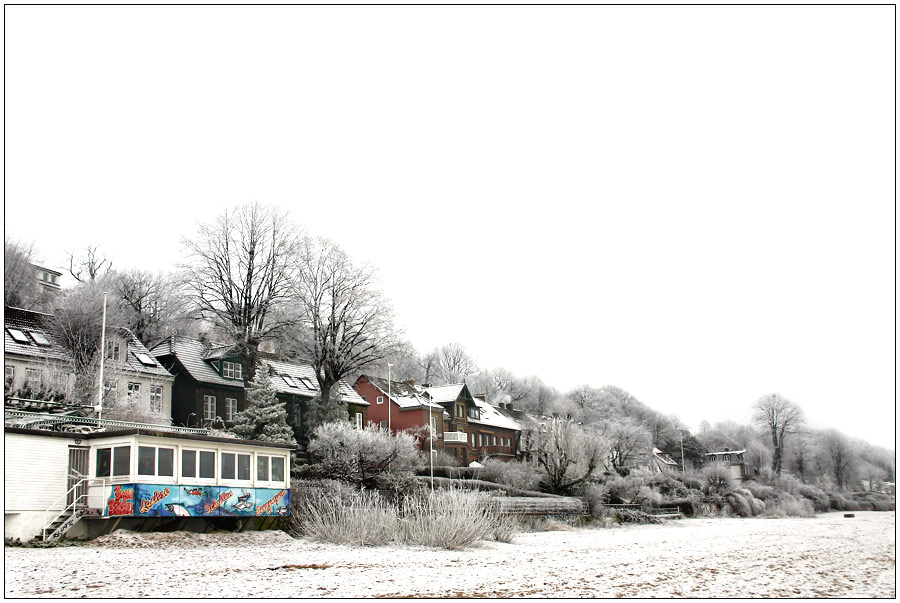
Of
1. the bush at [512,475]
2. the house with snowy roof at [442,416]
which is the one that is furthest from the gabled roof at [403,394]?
the bush at [512,475]

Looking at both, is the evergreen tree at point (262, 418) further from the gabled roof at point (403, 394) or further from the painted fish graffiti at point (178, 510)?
the gabled roof at point (403, 394)

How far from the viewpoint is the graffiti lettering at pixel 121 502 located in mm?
19141

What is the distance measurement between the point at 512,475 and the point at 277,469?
74.9ft

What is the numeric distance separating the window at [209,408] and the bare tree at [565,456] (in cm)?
1983

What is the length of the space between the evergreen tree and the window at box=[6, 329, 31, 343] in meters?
11.2

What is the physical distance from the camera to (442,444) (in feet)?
188

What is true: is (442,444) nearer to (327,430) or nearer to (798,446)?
(327,430)

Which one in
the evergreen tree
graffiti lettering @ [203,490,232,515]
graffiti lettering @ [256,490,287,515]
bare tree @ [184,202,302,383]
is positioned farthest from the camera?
bare tree @ [184,202,302,383]

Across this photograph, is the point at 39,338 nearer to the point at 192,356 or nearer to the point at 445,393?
the point at 192,356

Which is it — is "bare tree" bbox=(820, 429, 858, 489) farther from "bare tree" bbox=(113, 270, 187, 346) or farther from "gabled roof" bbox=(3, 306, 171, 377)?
"bare tree" bbox=(113, 270, 187, 346)

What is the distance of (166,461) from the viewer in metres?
20.2

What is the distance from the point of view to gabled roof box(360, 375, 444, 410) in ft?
196

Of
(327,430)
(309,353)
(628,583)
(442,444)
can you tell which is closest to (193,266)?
(309,353)

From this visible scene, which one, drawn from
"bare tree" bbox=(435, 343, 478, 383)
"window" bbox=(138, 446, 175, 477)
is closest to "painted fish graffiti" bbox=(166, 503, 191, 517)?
"window" bbox=(138, 446, 175, 477)
